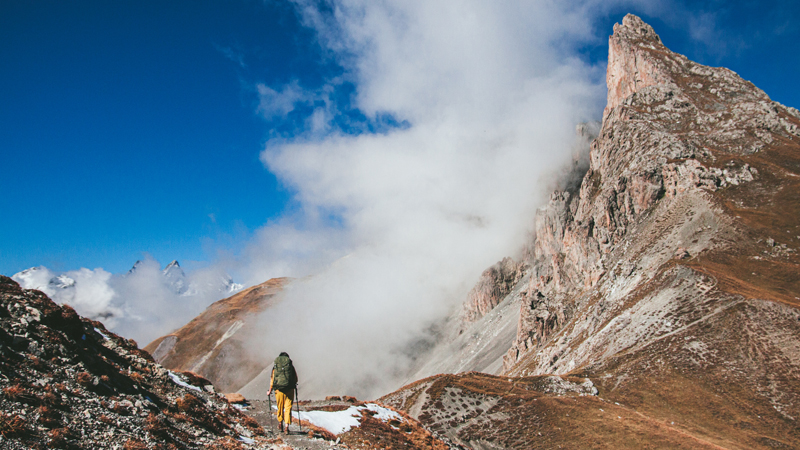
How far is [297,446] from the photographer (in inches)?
716

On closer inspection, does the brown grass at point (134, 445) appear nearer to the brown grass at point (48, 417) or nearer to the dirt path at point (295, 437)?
the brown grass at point (48, 417)

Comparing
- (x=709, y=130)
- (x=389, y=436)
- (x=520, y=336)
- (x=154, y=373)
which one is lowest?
(x=389, y=436)

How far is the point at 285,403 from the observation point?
64.0 feet

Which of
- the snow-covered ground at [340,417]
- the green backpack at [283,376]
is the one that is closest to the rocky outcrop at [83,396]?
the green backpack at [283,376]

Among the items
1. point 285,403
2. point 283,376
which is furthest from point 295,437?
point 283,376

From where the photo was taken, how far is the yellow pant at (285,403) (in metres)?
18.9

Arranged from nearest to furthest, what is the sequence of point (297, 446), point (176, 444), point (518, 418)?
point (176, 444) < point (297, 446) < point (518, 418)

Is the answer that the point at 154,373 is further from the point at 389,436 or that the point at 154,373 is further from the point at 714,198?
the point at 714,198

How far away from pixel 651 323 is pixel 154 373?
275 ft

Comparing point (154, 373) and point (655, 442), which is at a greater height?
point (154, 373)

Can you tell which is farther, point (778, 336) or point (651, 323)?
point (651, 323)

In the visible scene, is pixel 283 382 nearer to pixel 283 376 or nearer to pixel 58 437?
pixel 283 376

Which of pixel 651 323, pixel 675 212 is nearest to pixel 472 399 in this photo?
pixel 651 323

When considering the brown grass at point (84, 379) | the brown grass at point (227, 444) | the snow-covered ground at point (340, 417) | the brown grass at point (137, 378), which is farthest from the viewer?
the snow-covered ground at point (340, 417)
